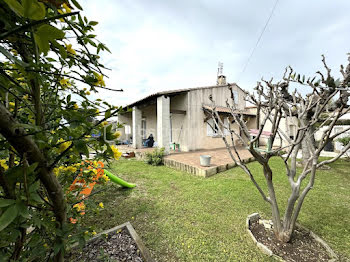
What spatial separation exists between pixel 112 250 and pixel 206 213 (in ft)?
5.96

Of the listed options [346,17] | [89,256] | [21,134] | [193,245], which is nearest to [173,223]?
[193,245]

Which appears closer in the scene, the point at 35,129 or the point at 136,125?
the point at 35,129

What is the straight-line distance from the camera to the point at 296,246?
2.07 metres

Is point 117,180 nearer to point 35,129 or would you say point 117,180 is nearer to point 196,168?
point 196,168

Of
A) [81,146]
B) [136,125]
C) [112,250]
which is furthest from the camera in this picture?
[136,125]

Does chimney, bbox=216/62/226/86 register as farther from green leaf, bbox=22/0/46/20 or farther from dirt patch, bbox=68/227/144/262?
green leaf, bbox=22/0/46/20

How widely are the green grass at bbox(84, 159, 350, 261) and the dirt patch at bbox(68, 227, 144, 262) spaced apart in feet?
0.90

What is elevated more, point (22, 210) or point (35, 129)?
point (35, 129)

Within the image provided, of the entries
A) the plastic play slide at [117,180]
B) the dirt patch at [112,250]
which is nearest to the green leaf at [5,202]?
the dirt patch at [112,250]

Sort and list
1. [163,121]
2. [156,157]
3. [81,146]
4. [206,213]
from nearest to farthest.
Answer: [81,146] < [206,213] < [156,157] < [163,121]

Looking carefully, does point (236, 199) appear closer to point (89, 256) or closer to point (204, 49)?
point (89, 256)

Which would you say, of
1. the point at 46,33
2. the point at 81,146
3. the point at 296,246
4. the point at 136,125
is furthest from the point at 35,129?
the point at 136,125

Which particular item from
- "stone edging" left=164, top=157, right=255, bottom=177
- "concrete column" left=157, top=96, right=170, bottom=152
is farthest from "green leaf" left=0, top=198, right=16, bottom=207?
"concrete column" left=157, top=96, right=170, bottom=152

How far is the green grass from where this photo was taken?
2.10 metres
